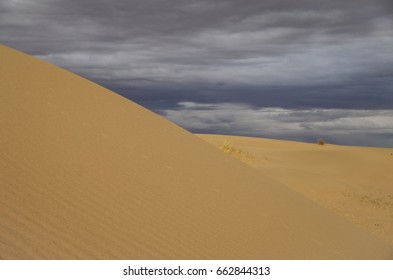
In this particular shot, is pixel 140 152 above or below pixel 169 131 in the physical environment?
below

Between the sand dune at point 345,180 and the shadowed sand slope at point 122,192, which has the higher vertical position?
the sand dune at point 345,180

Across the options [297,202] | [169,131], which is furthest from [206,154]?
[297,202]

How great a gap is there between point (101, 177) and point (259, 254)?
215 cm

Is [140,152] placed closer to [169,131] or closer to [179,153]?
[179,153]

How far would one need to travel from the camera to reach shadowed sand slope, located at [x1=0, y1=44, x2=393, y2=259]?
221 inches

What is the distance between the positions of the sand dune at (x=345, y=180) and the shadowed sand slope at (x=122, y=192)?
4768 mm

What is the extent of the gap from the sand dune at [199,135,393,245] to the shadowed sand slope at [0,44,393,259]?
477cm

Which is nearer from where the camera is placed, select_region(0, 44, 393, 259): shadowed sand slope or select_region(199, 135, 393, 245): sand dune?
select_region(0, 44, 393, 259): shadowed sand slope

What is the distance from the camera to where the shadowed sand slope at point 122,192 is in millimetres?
5605

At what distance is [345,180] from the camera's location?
71.8 ft

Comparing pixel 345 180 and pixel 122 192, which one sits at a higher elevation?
pixel 345 180

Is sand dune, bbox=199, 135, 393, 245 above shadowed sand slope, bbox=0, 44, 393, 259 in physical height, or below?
above

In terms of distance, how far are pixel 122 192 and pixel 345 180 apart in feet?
54.6

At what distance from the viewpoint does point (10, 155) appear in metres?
6.37
